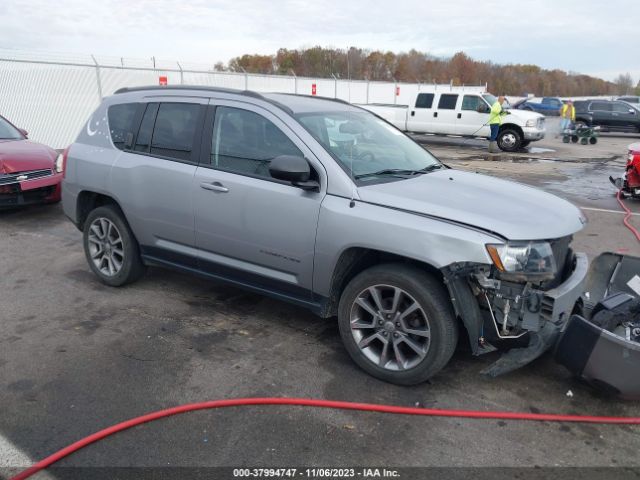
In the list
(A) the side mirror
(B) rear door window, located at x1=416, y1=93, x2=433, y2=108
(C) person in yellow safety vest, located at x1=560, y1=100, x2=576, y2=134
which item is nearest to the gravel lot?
(A) the side mirror

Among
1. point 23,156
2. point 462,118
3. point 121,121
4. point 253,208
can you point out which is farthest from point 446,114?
point 253,208

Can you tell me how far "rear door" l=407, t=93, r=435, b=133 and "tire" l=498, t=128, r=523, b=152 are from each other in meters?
Answer: 2.63

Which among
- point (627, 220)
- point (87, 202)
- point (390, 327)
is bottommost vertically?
point (627, 220)

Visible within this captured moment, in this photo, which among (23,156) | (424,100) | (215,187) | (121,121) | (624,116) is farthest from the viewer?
(624,116)

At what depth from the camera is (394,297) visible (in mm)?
3471

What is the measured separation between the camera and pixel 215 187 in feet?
13.7

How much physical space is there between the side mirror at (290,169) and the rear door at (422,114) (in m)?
17.0

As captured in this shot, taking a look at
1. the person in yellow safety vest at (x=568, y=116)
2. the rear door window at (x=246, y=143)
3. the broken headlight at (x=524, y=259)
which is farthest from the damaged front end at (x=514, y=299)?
the person in yellow safety vest at (x=568, y=116)

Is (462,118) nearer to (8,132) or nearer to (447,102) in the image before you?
(447,102)

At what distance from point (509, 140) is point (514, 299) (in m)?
16.1

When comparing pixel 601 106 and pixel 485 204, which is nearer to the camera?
pixel 485 204

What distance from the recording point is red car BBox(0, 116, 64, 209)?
7.52 m

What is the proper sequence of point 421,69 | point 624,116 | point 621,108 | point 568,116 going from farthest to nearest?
point 421,69 < point 621,108 < point 624,116 < point 568,116

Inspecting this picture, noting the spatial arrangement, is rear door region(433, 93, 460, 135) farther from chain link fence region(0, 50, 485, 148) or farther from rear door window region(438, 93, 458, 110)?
chain link fence region(0, 50, 485, 148)
